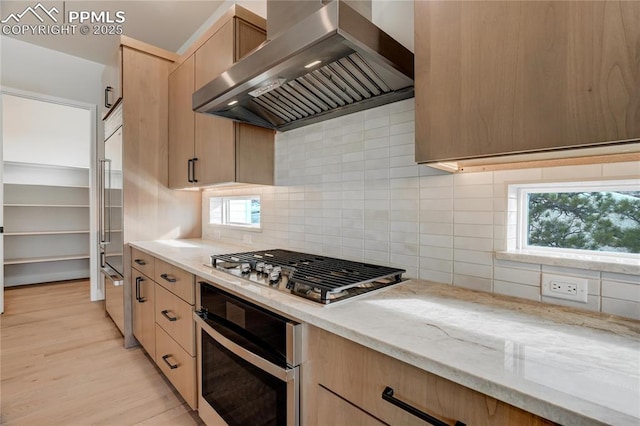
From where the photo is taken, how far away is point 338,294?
3.27 feet

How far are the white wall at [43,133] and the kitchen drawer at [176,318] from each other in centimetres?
325

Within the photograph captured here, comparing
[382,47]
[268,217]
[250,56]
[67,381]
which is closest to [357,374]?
[382,47]

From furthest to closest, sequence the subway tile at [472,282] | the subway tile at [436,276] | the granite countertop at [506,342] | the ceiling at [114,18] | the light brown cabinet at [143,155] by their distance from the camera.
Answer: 1. the ceiling at [114,18]
2. the light brown cabinet at [143,155]
3. the subway tile at [436,276]
4. the subway tile at [472,282]
5. the granite countertop at [506,342]

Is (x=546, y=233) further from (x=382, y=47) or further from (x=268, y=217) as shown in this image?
(x=268, y=217)

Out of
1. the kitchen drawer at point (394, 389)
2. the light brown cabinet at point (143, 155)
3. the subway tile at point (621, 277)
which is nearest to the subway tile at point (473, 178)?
the subway tile at point (621, 277)

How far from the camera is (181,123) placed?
2.45 meters

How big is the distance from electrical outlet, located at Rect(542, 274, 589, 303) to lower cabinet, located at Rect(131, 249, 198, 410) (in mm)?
1460

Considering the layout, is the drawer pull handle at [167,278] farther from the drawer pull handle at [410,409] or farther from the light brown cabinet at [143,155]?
the drawer pull handle at [410,409]

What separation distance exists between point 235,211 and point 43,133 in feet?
12.5

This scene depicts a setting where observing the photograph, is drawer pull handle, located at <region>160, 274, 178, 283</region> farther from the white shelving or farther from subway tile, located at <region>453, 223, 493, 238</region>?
the white shelving

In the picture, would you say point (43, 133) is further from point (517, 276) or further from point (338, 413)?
point (517, 276)

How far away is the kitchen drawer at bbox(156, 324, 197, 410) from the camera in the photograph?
1530mm

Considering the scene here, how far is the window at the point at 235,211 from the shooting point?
90.6 inches

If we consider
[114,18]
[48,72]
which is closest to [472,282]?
[114,18]
